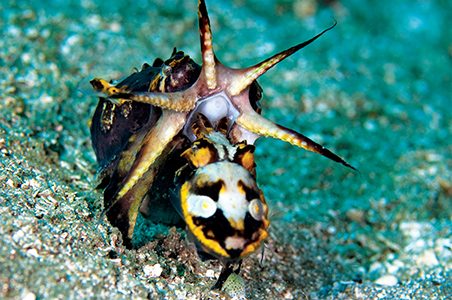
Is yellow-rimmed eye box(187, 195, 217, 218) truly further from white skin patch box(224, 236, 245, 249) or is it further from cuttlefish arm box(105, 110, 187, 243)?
cuttlefish arm box(105, 110, 187, 243)

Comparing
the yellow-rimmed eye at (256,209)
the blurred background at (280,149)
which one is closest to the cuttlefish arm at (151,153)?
the blurred background at (280,149)

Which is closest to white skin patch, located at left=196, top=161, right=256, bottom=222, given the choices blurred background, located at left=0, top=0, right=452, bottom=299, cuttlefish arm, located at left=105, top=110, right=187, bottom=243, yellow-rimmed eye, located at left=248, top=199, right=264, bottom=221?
yellow-rimmed eye, located at left=248, top=199, right=264, bottom=221

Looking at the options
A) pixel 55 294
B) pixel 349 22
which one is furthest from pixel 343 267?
pixel 349 22

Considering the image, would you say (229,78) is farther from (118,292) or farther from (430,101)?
(430,101)

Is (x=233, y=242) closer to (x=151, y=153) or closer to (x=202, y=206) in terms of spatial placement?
(x=202, y=206)

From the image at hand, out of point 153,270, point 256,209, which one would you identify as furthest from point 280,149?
point 256,209

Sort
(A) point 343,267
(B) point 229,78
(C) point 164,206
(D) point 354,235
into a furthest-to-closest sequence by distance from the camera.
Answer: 1. (D) point 354,235
2. (A) point 343,267
3. (C) point 164,206
4. (B) point 229,78

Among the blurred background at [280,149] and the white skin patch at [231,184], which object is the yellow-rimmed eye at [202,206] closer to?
the white skin patch at [231,184]
